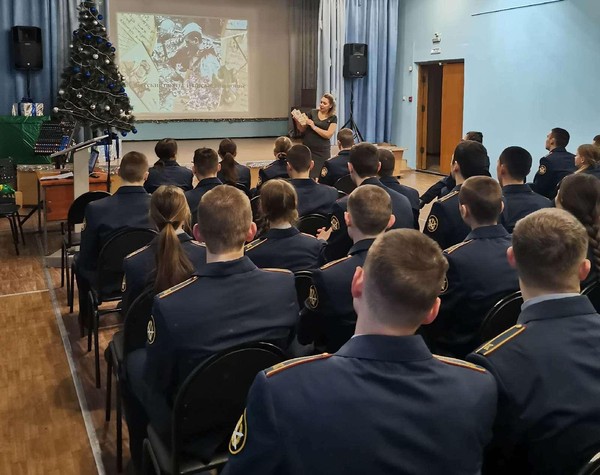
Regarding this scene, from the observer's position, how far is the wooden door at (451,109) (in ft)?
36.0

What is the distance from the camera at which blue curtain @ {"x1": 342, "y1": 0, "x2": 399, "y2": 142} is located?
11.5 metres

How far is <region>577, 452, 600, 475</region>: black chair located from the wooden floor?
1899 mm

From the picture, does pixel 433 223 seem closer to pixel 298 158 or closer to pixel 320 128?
pixel 298 158

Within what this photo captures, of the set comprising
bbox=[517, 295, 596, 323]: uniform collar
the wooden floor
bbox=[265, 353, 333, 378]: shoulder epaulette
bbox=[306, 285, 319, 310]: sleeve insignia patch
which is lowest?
the wooden floor

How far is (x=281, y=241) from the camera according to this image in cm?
274

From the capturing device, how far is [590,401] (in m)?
1.33

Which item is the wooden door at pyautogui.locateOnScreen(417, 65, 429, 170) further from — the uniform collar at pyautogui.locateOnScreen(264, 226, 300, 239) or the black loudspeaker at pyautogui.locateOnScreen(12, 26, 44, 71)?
the uniform collar at pyautogui.locateOnScreen(264, 226, 300, 239)

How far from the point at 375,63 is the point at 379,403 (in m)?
11.4

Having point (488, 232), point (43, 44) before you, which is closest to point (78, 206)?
point (488, 232)

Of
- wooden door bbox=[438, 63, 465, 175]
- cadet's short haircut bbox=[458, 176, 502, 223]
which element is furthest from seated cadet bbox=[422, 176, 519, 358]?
wooden door bbox=[438, 63, 465, 175]

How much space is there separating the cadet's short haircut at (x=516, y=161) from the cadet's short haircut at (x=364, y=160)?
796 millimetres

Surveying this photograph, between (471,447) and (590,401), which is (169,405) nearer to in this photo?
(471,447)

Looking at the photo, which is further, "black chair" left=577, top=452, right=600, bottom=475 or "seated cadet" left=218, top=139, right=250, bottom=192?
"seated cadet" left=218, top=139, right=250, bottom=192

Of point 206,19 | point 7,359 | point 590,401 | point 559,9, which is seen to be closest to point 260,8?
point 206,19
